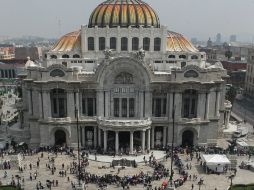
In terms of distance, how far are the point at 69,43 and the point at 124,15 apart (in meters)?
12.5

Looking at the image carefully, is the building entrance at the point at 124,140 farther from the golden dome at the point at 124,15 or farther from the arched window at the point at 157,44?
the golden dome at the point at 124,15

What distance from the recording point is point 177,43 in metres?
70.9

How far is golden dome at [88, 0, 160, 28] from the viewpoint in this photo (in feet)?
225

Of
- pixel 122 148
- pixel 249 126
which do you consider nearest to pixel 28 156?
pixel 122 148

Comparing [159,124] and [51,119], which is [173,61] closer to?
[159,124]

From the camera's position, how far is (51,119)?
6072cm

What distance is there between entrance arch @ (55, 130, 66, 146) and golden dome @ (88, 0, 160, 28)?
73.6ft

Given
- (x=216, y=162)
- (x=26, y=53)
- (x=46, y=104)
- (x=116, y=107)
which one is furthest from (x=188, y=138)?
(x=26, y=53)

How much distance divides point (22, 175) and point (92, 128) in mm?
16040

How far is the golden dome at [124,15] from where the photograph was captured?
225 feet

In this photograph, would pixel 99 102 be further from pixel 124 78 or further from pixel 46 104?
pixel 46 104

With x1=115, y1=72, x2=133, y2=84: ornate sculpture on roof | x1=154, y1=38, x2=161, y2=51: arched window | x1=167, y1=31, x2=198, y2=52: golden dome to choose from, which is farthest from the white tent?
x1=167, y1=31, x2=198, y2=52: golden dome

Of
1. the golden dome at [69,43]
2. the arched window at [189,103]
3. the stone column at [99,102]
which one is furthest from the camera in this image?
the golden dome at [69,43]

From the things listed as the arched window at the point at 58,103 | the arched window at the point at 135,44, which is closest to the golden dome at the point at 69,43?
the arched window at the point at 135,44
